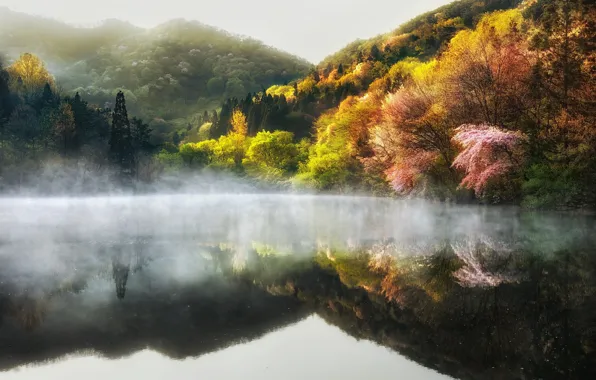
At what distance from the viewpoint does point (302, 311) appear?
8820 millimetres

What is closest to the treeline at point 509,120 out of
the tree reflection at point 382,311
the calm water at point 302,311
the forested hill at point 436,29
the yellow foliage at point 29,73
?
the calm water at point 302,311

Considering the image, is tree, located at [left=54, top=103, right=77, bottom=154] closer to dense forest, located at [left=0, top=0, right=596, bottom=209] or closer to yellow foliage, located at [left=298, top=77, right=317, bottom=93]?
dense forest, located at [left=0, top=0, right=596, bottom=209]

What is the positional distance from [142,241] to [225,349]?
11773mm

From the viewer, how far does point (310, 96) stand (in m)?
110

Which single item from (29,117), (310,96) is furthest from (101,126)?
(310,96)

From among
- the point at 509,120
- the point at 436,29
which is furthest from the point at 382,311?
the point at 436,29

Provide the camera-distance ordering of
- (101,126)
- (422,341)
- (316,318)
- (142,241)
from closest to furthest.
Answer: (422,341), (316,318), (142,241), (101,126)

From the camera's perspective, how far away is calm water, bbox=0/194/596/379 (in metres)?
6.32

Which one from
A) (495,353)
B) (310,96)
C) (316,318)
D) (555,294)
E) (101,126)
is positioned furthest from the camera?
(310,96)

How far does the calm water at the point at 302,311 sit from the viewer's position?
632 cm

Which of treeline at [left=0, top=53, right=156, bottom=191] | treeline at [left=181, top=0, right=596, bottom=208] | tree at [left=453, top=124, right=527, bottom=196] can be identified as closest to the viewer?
treeline at [left=181, top=0, right=596, bottom=208]

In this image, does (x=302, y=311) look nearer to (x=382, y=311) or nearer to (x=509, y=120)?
(x=382, y=311)

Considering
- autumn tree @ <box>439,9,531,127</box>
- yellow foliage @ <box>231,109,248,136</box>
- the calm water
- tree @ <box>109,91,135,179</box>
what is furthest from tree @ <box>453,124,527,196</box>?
yellow foliage @ <box>231,109,248,136</box>

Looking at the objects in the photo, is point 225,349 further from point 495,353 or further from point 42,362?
point 495,353
